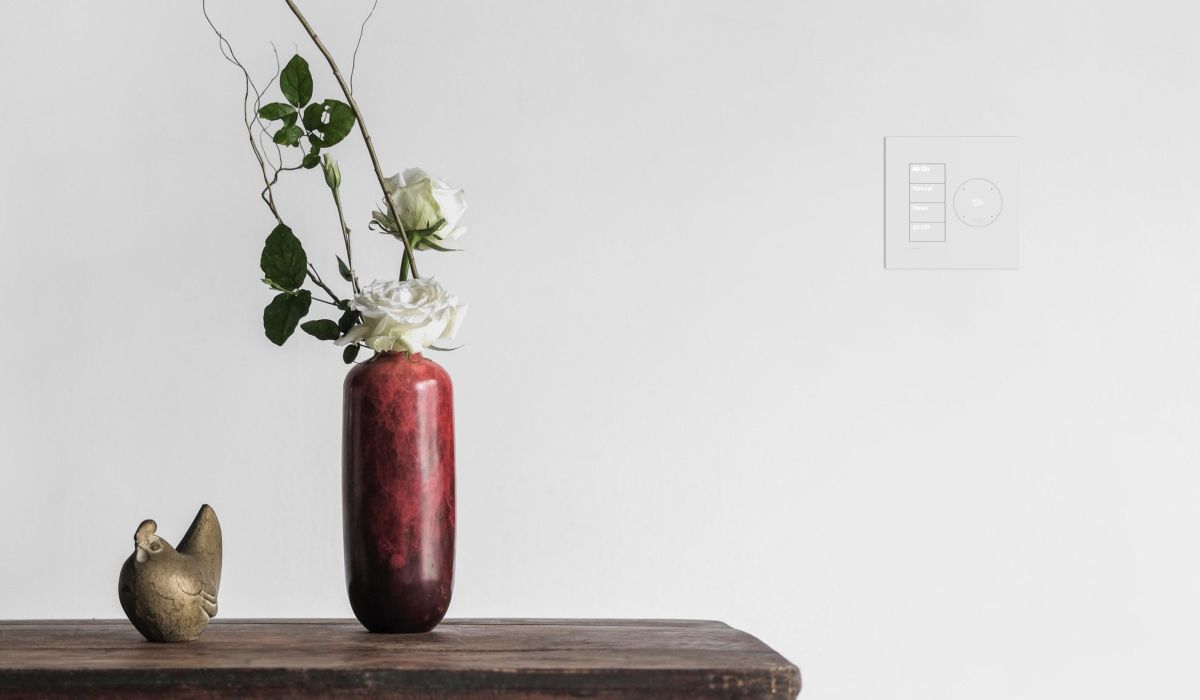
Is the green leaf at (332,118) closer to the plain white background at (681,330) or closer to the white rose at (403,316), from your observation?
the white rose at (403,316)

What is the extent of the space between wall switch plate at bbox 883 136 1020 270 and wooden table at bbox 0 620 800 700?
79 centimetres

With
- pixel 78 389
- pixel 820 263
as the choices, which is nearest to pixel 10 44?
pixel 78 389

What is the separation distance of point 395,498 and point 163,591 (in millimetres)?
228

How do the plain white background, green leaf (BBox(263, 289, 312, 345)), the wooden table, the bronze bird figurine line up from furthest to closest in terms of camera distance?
the plain white background → green leaf (BBox(263, 289, 312, 345)) → the bronze bird figurine → the wooden table

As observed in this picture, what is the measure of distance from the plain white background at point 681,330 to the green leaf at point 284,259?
1.40 feet

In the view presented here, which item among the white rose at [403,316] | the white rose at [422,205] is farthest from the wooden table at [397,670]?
the white rose at [422,205]

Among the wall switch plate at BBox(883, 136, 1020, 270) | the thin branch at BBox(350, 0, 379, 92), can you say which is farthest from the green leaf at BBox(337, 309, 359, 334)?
the wall switch plate at BBox(883, 136, 1020, 270)

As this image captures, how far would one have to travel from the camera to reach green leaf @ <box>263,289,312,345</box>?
1.07 m

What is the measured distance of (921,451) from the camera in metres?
1.53

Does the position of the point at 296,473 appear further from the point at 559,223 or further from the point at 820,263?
the point at 820,263

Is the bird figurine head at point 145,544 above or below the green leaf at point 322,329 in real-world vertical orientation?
below

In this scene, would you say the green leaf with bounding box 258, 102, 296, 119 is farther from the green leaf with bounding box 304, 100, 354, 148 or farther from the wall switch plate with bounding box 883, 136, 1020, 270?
the wall switch plate with bounding box 883, 136, 1020, 270

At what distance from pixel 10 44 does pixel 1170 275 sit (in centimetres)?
176

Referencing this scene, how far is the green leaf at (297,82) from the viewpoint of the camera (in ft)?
3.54
